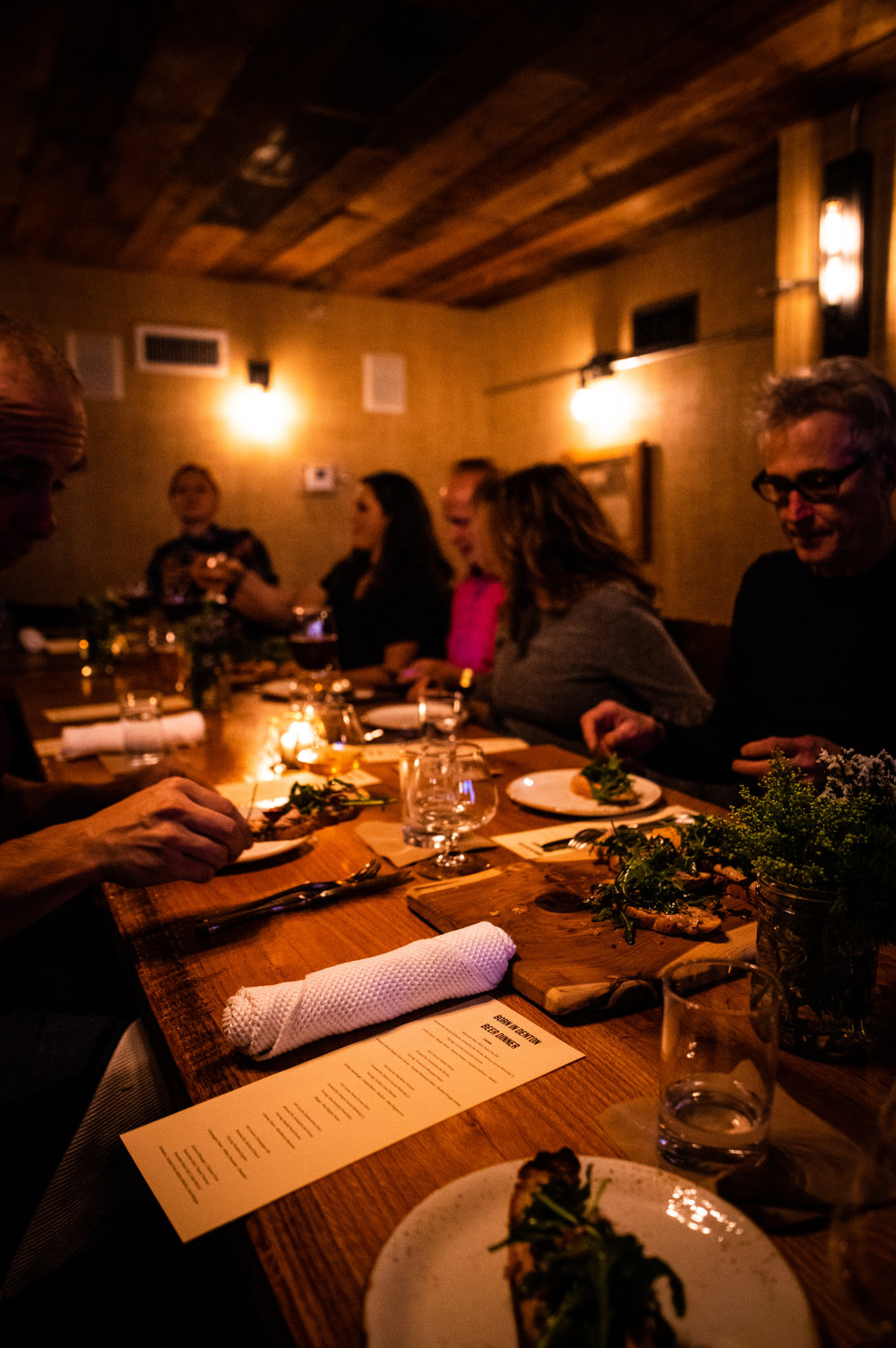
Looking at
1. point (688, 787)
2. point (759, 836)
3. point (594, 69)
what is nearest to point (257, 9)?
point (594, 69)

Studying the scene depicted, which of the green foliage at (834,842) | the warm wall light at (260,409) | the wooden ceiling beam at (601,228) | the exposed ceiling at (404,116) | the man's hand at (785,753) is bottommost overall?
the man's hand at (785,753)

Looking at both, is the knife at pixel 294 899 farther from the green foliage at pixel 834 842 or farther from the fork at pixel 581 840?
the green foliage at pixel 834 842

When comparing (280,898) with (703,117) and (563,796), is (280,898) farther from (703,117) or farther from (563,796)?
(703,117)

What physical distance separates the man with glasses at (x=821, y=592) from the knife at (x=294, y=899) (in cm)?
73

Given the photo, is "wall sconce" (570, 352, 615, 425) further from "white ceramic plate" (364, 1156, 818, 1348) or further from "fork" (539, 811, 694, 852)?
"white ceramic plate" (364, 1156, 818, 1348)

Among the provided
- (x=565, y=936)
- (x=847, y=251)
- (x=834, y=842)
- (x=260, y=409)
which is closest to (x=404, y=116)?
(x=847, y=251)

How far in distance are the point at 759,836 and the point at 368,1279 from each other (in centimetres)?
46

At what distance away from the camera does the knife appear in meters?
1.05

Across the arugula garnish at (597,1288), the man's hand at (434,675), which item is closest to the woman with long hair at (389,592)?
the man's hand at (434,675)

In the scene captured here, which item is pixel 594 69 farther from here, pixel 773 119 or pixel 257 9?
pixel 257 9

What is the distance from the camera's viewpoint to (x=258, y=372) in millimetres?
6367

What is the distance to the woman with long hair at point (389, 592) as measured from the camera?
398 cm

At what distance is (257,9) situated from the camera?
114 inches

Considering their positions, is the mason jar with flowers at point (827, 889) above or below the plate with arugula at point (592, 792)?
above
